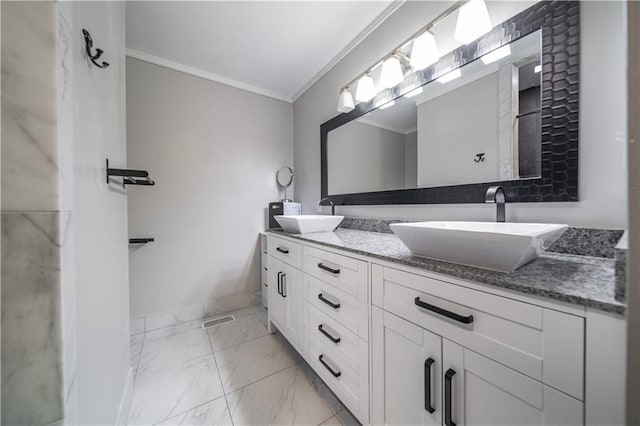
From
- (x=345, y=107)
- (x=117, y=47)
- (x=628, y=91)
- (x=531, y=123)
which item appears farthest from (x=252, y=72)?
(x=628, y=91)

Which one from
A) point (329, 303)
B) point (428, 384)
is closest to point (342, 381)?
point (329, 303)

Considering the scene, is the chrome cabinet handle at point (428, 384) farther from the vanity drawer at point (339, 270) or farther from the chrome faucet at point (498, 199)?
the chrome faucet at point (498, 199)

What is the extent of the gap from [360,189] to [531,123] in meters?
1.03

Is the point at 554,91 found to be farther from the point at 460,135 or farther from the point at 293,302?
the point at 293,302

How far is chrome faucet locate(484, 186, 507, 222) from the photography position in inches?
34.6

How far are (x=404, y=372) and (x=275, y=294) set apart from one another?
1141mm

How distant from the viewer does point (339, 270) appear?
1017 mm

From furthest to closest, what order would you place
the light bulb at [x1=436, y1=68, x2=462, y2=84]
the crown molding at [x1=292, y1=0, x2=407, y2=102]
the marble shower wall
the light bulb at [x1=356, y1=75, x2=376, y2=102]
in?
the light bulb at [x1=356, y1=75, x2=376, y2=102]
the crown molding at [x1=292, y1=0, x2=407, y2=102]
the light bulb at [x1=436, y1=68, x2=462, y2=84]
the marble shower wall

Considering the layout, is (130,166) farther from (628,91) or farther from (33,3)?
(628,91)

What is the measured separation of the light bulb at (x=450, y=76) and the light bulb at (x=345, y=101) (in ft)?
2.28

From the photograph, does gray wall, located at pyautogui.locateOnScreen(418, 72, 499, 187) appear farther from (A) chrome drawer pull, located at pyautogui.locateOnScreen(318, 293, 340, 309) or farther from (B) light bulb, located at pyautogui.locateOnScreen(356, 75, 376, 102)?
(A) chrome drawer pull, located at pyautogui.locateOnScreen(318, 293, 340, 309)

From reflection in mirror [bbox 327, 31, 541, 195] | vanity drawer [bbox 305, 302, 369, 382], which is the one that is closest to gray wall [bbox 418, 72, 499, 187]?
reflection in mirror [bbox 327, 31, 541, 195]

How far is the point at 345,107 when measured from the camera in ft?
5.75

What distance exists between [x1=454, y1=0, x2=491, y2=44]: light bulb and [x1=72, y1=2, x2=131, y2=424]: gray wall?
142cm
